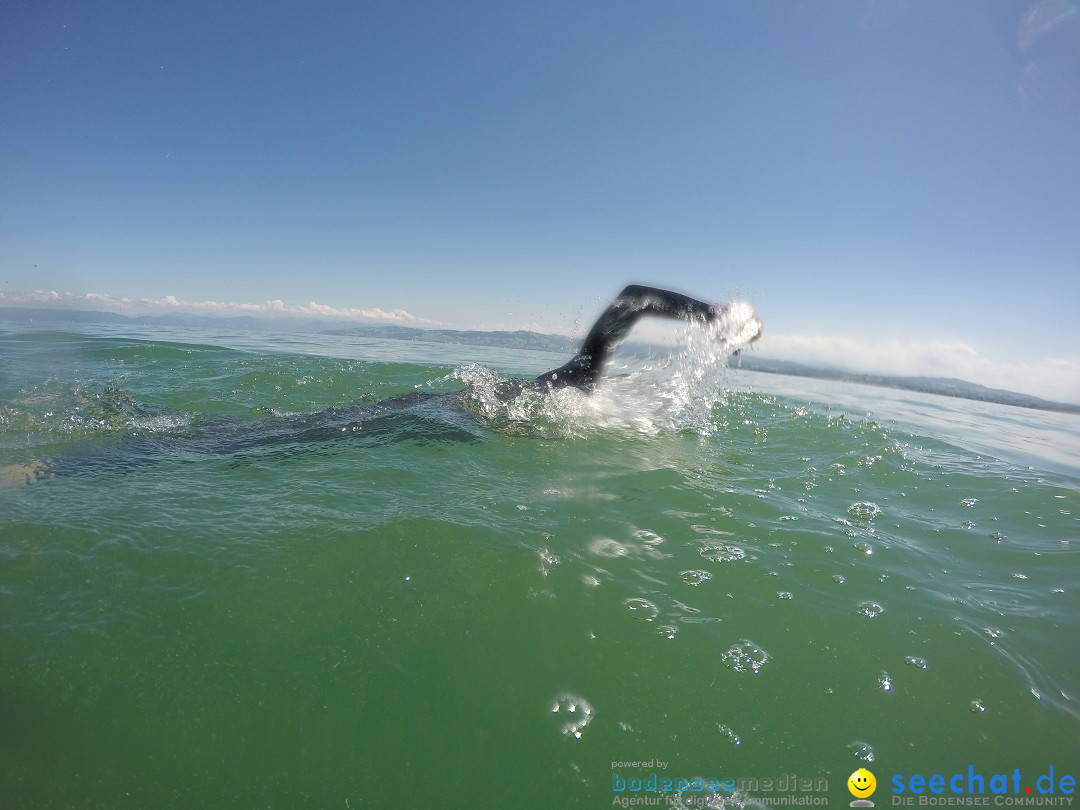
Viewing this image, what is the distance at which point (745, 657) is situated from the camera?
2471 millimetres

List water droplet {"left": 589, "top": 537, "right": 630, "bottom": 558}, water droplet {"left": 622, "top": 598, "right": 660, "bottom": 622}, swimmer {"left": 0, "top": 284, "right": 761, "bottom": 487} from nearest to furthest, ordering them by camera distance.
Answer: water droplet {"left": 622, "top": 598, "right": 660, "bottom": 622} < water droplet {"left": 589, "top": 537, "right": 630, "bottom": 558} < swimmer {"left": 0, "top": 284, "right": 761, "bottom": 487}

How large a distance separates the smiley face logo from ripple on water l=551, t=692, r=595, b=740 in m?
1.08

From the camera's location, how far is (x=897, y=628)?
2877mm

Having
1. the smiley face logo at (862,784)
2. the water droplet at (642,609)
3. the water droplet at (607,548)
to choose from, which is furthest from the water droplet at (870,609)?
the water droplet at (607,548)

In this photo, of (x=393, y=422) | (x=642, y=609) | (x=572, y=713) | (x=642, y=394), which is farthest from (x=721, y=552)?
(x=642, y=394)

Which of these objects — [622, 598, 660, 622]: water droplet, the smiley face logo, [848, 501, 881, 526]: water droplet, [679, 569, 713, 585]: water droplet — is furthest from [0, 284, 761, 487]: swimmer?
the smiley face logo

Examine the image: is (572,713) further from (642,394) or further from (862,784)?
(642,394)

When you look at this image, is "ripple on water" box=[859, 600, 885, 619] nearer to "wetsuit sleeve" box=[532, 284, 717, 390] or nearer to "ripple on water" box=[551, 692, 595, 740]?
"ripple on water" box=[551, 692, 595, 740]

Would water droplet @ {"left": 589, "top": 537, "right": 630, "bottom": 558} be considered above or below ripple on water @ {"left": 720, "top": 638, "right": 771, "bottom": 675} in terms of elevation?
above

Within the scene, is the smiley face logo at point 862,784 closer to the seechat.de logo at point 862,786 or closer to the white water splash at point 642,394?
the seechat.de logo at point 862,786

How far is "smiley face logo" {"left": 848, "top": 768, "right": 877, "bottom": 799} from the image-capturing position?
1882 millimetres

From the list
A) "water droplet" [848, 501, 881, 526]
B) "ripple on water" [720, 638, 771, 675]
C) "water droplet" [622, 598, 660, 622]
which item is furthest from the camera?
"water droplet" [848, 501, 881, 526]

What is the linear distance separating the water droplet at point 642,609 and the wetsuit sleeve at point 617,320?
3.78 m

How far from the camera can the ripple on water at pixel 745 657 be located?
240cm
